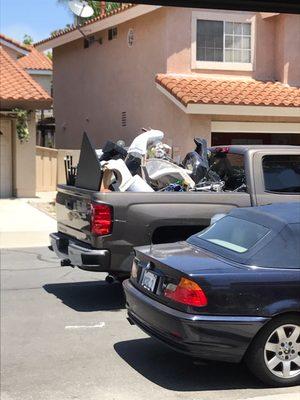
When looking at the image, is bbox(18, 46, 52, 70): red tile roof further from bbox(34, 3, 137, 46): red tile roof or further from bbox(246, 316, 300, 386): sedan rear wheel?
bbox(246, 316, 300, 386): sedan rear wheel

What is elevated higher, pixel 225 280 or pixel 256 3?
pixel 256 3

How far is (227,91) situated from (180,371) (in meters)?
12.2

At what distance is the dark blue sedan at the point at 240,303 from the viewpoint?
185 inches

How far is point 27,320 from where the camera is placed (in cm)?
706

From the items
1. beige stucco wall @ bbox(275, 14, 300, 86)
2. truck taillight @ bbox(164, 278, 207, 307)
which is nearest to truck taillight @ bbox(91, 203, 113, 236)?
truck taillight @ bbox(164, 278, 207, 307)

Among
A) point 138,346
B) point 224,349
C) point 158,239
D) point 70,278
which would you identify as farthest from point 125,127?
point 224,349

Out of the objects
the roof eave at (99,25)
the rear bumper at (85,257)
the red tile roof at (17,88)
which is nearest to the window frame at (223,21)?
the roof eave at (99,25)


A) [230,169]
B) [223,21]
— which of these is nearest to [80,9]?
[223,21]

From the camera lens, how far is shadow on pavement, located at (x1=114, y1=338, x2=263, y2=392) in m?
5.03

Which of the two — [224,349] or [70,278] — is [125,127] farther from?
[224,349]

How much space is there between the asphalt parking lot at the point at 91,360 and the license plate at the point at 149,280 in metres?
0.74

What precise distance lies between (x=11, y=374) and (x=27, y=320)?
1666mm

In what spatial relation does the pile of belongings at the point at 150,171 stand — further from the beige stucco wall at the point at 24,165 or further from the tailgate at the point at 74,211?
the beige stucco wall at the point at 24,165

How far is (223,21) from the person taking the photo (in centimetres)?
1797
